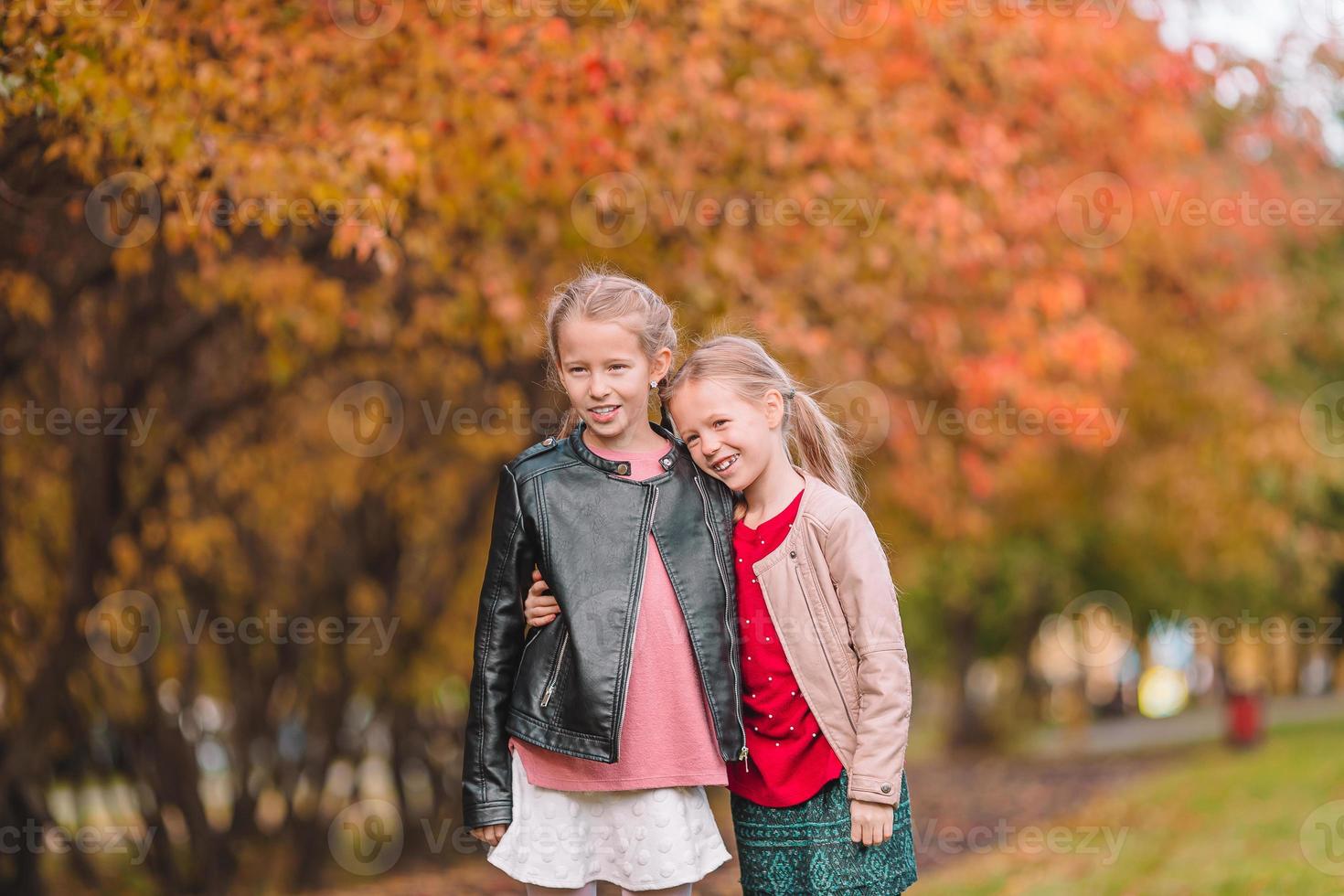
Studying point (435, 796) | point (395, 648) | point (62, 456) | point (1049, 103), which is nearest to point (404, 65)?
point (1049, 103)

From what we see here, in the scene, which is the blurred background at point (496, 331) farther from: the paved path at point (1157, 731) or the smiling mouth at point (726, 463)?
the paved path at point (1157, 731)

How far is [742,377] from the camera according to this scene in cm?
325

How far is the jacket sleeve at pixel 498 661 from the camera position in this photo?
318cm

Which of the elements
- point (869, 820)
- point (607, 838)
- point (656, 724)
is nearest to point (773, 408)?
point (656, 724)

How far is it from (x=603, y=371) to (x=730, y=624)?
0.67 m

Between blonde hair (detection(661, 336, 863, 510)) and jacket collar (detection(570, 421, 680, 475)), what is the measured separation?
104 mm

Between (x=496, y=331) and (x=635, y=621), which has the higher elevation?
(x=496, y=331)

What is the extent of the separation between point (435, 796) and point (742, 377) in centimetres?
978

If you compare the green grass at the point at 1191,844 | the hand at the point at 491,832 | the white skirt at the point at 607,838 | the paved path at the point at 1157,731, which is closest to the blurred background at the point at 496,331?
the green grass at the point at 1191,844

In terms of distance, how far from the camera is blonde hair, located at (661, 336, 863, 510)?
A: 3.25 m

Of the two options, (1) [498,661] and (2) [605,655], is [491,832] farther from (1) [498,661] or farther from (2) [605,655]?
(2) [605,655]

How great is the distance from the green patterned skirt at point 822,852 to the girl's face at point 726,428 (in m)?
0.77

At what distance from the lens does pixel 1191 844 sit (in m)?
9.51

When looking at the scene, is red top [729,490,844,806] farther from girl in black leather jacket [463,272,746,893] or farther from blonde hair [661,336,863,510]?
blonde hair [661,336,863,510]
